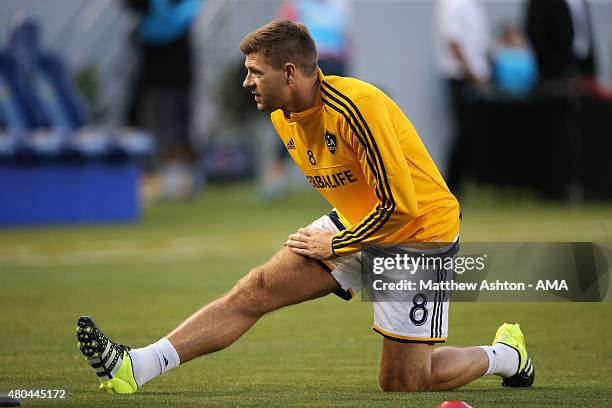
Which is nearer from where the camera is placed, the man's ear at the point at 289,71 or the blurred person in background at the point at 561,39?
the man's ear at the point at 289,71

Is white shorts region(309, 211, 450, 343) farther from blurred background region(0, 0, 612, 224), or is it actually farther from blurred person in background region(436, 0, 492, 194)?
blurred person in background region(436, 0, 492, 194)

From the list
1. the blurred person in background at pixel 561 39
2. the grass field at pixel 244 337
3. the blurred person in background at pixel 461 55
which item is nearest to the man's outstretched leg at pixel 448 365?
the grass field at pixel 244 337

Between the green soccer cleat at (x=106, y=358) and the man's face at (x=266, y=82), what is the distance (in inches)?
51.1

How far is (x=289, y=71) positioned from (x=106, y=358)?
5.14 feet

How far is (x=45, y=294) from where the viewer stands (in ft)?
33.9

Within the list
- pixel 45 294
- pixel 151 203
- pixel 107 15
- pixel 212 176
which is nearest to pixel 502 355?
pixel 45 294

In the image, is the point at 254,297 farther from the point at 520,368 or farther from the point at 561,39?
the point at 561,39

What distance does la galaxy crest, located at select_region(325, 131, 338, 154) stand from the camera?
6125 mm

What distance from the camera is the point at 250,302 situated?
6.21 m

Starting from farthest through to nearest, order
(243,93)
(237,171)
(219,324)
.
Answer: (237,171) < (243,93) < (219,324)

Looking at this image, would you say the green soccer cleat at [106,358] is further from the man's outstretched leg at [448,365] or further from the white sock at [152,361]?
the man's outstretched leg at [448,365]

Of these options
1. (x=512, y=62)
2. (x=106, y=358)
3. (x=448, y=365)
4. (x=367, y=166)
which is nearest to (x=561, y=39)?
(x=512, y=62)

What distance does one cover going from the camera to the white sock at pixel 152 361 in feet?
Result: 19.9

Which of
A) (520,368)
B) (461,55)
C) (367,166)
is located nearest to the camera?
(367,166)
